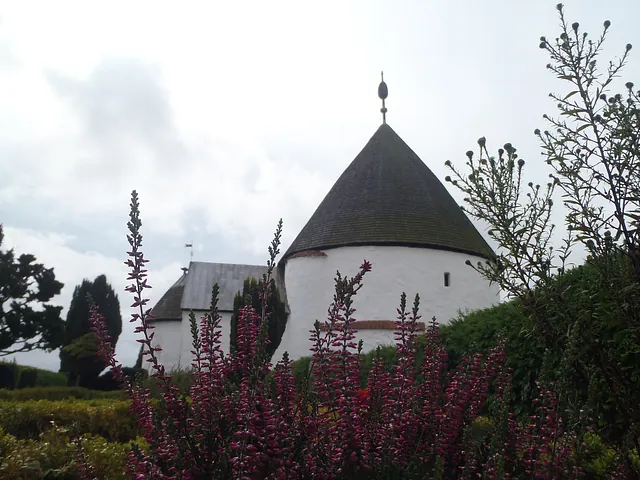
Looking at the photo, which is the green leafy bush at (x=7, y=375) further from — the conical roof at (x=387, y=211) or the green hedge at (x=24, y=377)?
the conical roof at (x=387, y=211)

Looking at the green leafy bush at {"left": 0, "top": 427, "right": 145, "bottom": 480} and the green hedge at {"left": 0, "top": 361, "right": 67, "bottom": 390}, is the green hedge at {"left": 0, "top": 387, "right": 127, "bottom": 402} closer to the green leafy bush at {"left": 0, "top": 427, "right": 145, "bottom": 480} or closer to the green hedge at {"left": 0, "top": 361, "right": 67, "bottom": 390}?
the green leafy bush at {"left": 0, "top": 427, "right": 145, "bottom": 480}

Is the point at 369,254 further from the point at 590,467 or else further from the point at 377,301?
the point at 590,467

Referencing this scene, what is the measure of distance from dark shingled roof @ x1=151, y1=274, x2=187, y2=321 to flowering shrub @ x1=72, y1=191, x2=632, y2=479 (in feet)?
78.7

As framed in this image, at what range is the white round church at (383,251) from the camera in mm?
17250

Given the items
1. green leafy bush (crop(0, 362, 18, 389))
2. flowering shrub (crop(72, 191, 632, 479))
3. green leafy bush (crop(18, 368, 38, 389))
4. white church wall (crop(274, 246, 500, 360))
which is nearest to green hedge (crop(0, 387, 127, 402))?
white church wall (crop(274, 246, 500, 360))

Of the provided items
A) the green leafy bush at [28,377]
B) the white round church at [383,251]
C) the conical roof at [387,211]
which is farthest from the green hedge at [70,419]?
the green leafy bush at [28,377]

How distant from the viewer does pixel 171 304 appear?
27.0 metres

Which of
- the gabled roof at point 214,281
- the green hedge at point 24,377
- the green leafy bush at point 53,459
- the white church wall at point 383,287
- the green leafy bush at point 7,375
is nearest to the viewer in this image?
the green leafy bush at point 53,459

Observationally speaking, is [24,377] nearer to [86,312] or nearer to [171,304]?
[86,312]

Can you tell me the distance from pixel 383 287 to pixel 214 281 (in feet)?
32.7

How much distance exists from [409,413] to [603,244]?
1212mm

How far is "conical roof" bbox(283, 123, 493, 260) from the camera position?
1780 centimetres

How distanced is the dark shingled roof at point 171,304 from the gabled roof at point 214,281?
0.81 meters

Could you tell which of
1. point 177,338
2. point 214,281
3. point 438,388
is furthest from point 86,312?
point 438,388
